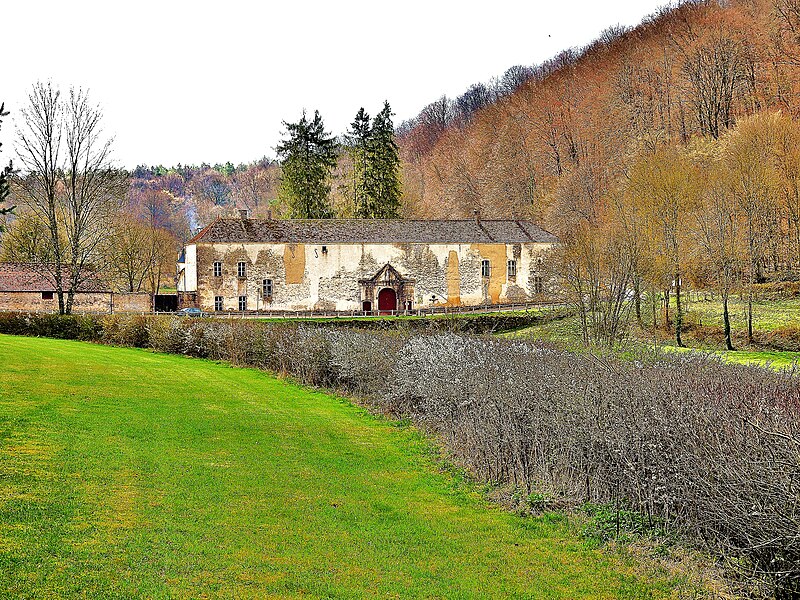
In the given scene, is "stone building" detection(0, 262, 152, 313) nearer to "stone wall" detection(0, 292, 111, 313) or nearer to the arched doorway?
"stone wall" detection(0, 292, 111, 313)

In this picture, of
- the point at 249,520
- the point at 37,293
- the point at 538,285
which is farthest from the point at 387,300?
the point at 249,520

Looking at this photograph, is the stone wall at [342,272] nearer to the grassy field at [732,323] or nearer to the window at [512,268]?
the window at [512,268]

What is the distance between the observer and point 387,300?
51.2m

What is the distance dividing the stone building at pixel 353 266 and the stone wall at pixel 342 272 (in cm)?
7

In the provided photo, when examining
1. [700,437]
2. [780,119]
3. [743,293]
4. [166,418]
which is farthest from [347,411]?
[780,119]

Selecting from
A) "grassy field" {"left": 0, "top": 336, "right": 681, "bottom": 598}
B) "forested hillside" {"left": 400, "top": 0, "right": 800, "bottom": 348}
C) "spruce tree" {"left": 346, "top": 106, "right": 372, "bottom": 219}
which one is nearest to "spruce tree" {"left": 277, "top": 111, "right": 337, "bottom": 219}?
"spruce tree" {"left": 346, "top": 106, "right": 372, "bottom": 219}

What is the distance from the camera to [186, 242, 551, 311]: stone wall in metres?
49.9

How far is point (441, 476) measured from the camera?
1178 centimetres

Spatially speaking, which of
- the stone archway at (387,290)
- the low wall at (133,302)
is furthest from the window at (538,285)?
the low wall at (133,302)

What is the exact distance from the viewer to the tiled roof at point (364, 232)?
166ft

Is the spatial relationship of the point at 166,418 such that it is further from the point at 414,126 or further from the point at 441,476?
the point at 414,126

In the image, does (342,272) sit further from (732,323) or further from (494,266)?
(732,323)

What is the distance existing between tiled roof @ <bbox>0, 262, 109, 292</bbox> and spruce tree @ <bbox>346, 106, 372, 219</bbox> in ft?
75.7

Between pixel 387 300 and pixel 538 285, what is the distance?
11.0m
